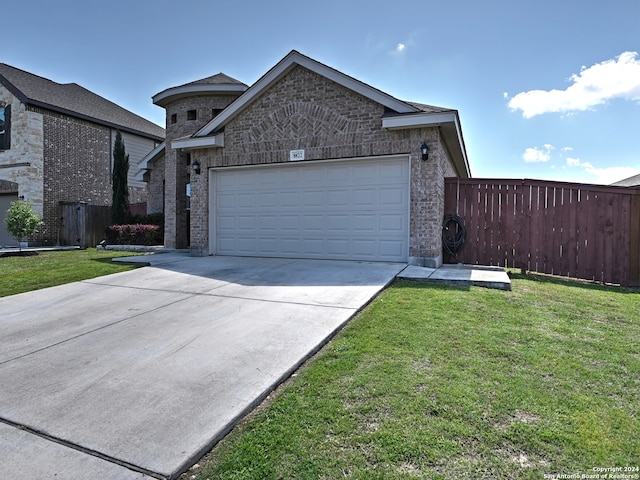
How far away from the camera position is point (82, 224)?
17.1 m

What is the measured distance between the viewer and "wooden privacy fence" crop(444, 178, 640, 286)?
833 centimetres

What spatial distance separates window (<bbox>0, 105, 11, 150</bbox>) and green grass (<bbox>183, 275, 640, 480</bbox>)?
1993cm

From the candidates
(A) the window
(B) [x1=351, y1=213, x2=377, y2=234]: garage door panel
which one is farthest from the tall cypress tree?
(B) [x1=351, y1=213, x2=377, y2=234]: garage door panel

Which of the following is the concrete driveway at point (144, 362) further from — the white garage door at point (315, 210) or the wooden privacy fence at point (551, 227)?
the wooden privacy fence at point (551, 227)

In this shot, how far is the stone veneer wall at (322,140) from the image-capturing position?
853cm

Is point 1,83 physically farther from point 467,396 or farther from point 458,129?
point 467,396

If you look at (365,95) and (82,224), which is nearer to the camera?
(365,95)

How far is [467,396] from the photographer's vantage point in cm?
281

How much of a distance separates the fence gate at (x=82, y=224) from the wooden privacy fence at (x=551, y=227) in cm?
1527

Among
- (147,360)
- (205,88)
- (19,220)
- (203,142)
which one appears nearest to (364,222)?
(203,142)

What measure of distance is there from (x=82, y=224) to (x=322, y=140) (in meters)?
13.2

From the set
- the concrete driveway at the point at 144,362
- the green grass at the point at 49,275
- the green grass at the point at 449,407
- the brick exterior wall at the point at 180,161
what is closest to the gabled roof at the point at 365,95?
the brick exterior wall at the point at 180,161

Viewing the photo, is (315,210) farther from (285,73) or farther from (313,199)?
(285,73)

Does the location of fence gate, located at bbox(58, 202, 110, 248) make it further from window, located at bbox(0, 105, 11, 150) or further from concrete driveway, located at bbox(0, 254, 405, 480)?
concrete driveway, located at bbox(0, 254, 405, 480)
